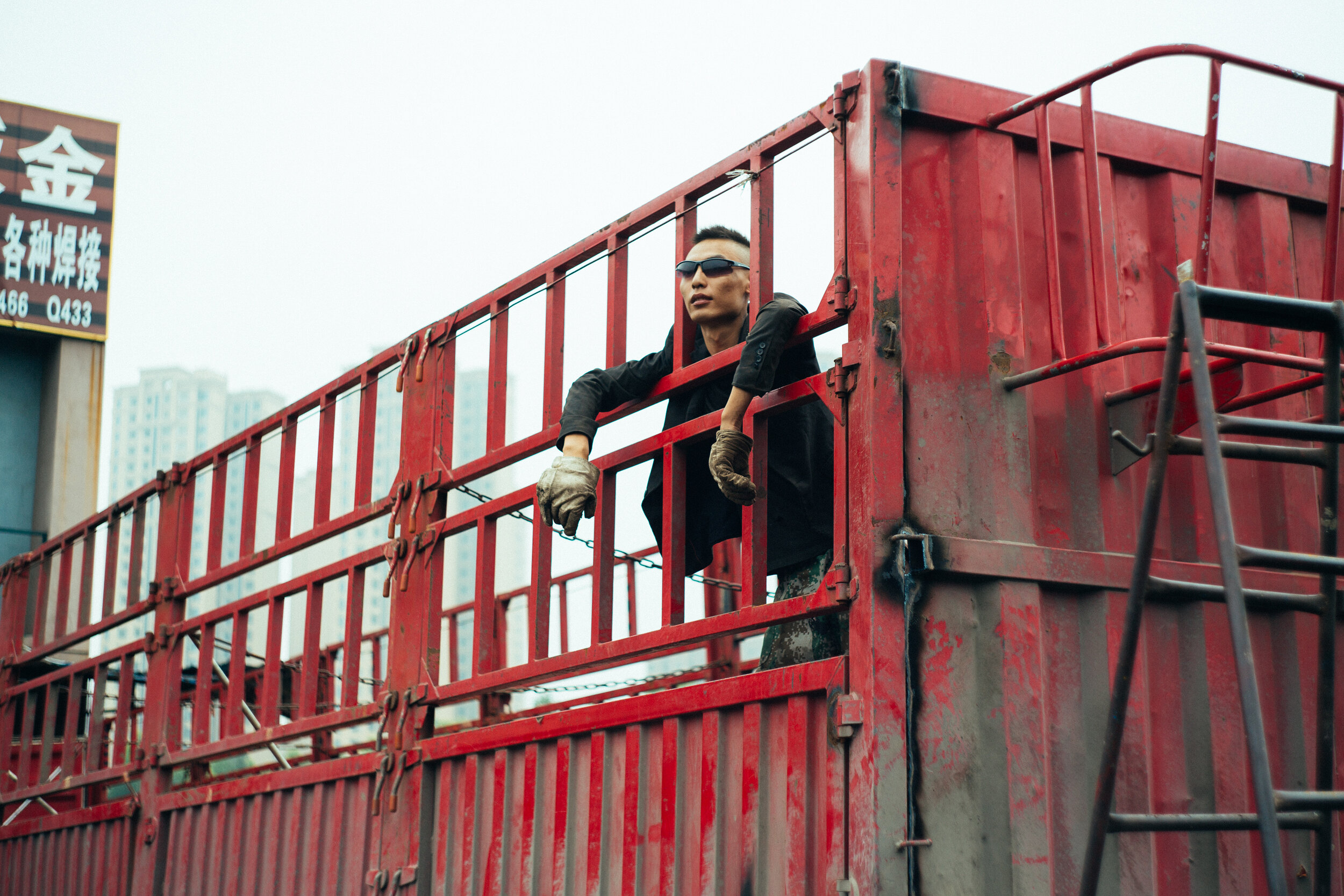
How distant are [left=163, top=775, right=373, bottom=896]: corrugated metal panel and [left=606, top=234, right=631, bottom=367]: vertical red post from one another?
2234 mm

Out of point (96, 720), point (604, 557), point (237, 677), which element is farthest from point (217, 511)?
point (604, 557)

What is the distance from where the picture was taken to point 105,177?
13.3 metres

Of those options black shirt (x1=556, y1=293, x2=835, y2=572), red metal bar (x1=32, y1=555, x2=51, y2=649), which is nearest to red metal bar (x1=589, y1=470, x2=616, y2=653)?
black shirt (x1=556, y1=293, x2=835, y2=572)

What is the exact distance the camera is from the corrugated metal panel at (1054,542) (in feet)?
11.5

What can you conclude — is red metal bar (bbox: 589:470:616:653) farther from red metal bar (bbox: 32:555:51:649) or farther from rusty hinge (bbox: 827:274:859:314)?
red metal bar (bbox: 32:555:51:649)

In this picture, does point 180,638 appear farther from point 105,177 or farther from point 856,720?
point 105,177

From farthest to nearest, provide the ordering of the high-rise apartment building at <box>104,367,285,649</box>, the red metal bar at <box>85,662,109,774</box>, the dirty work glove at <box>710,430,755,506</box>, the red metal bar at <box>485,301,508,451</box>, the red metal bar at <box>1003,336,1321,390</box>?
the high-rise apartment building at <box>104,367,285,649</box>, the red metal bar at <box>85,662,109,774</box>, the red metal bar at <box>485,301,508,451</box>, the dirty work glove at <box>710,430,755,506</box>, the red metal bar at <box>1003,336,1321,390</box>

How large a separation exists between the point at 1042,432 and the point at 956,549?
0.51m

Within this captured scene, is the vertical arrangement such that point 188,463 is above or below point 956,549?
above

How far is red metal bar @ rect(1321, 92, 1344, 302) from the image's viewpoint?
370 cm

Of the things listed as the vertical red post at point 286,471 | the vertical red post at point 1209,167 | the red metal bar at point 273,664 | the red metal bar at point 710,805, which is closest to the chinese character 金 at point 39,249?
the vertical red post at point 286,471

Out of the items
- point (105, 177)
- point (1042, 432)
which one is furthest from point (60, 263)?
point (1042, 432)

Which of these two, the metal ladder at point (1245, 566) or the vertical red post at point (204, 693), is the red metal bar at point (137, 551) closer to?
the vertical red post at point (204, 693)

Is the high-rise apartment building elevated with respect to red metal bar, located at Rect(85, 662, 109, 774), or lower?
elevated
